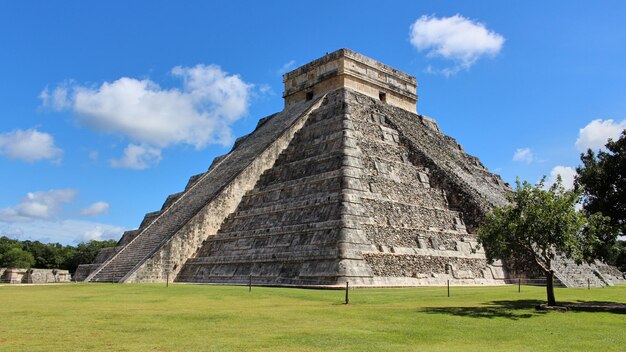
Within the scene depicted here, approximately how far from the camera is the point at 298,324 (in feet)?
29.5

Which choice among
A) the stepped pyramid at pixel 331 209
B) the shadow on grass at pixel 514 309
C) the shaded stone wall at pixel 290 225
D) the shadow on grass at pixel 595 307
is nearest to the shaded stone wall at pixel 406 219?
the stepped pyramid at pixel 331 209

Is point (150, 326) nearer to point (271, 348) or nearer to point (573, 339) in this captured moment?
point (271, 348)

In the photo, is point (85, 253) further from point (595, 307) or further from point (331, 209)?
point (595, 307)

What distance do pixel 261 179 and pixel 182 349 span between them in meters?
18.1

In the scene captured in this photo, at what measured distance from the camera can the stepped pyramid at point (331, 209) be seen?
17.7 metres

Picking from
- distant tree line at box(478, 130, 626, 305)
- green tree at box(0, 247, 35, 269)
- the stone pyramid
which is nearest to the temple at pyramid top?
the stone pyramid

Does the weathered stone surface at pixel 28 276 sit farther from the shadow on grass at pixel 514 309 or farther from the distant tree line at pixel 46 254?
the distant tree line at pixel 46 254

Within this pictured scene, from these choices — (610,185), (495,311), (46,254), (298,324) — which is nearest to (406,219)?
(610,185)

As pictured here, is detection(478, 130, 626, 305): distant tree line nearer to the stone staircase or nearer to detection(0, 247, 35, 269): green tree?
the stone staircase

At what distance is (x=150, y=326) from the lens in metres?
8.49

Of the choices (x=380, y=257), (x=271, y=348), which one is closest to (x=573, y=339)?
(x=271, y=348)

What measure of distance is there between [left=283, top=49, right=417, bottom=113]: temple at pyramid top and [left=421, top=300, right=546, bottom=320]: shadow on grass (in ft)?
57.8

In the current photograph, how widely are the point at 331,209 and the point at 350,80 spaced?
11.9 m

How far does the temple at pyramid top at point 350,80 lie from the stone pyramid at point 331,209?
0.28 feet
